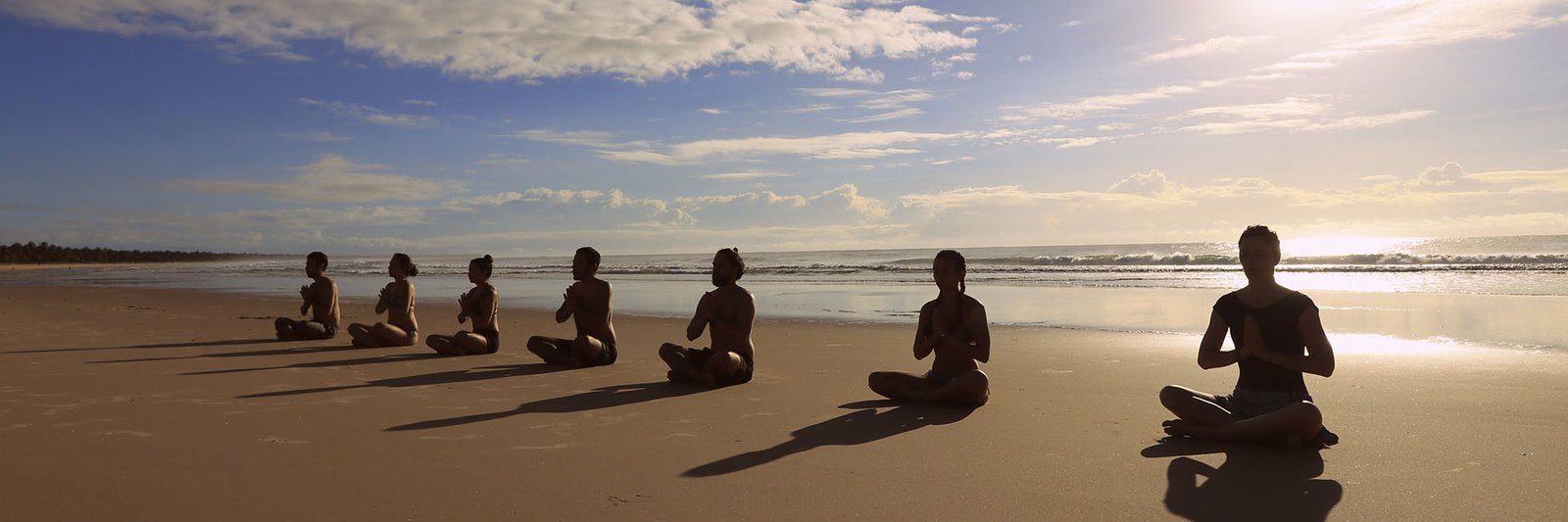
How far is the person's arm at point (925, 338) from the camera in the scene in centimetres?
712

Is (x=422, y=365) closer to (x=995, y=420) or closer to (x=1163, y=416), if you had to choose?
(x=995, y=420)

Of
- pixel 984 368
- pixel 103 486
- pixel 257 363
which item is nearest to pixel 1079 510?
pixel 103 486

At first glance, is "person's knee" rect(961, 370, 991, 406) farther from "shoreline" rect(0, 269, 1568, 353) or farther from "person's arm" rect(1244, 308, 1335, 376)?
"shoreline" rect(0, 269, 1568, 353)

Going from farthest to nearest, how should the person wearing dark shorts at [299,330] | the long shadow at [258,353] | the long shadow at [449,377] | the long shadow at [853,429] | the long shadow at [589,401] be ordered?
the person wearing dark shorts at [299,330] < the long shadow at [258,353] < the long shadow at [449,377] < the long shadow at [589,401] < the long shadow at [853,429]

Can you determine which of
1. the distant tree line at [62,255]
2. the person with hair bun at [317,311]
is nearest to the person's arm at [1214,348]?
the person with hair bun at [317,311]

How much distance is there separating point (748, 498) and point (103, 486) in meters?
3.17

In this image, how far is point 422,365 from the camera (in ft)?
33.2

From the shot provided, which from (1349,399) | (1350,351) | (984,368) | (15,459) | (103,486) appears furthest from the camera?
(1350,351)

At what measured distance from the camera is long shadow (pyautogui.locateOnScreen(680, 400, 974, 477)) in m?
5.24

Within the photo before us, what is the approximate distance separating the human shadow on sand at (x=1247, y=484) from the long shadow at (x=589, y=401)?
13.0 feet

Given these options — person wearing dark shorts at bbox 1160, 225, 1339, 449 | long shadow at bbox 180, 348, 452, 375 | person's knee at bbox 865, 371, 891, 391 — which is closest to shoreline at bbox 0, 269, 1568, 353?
person wearing dark shorts at bbox 1160, 225, 1339, 449

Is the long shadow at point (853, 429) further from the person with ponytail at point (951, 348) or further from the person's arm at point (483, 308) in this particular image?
the person's arm at point (483, 308)

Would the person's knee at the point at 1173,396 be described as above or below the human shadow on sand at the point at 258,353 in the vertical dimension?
above

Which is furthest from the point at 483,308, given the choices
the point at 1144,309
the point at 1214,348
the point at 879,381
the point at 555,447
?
the point at 1144,309
